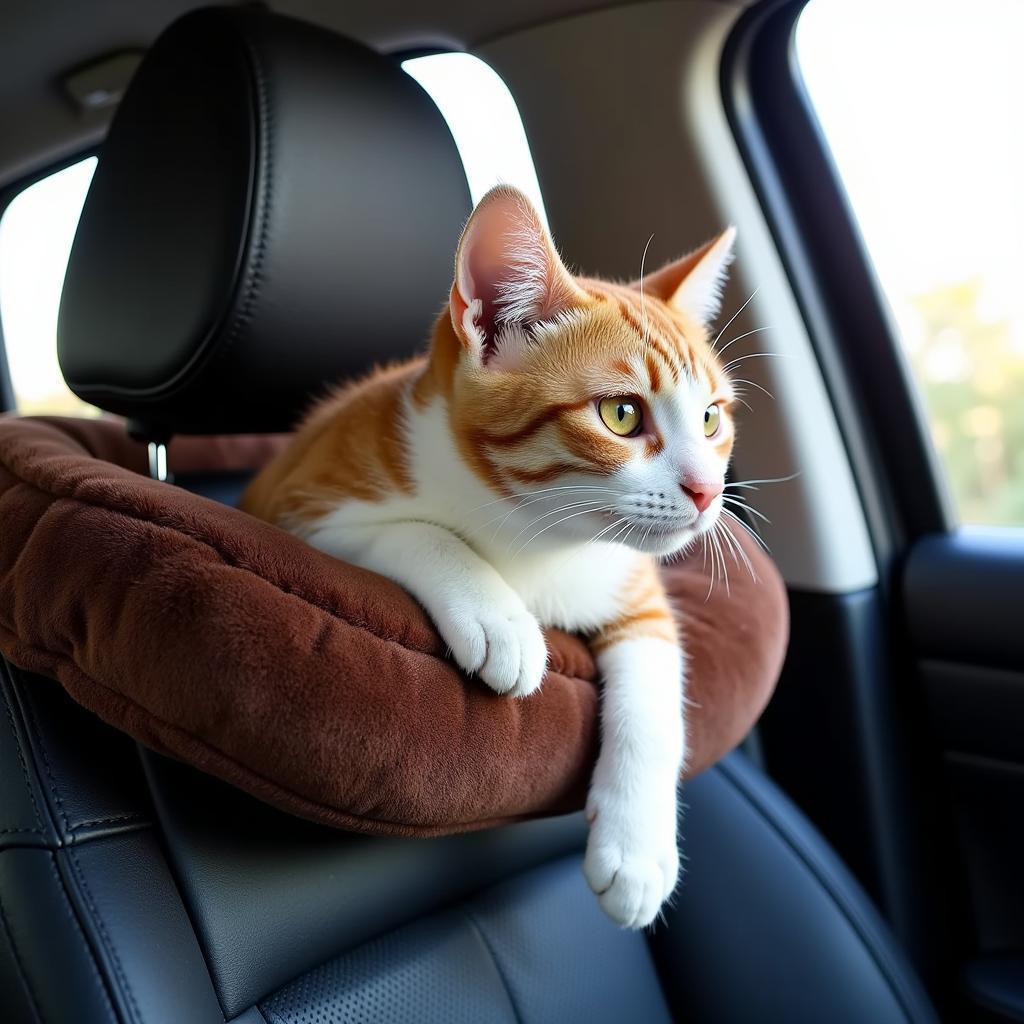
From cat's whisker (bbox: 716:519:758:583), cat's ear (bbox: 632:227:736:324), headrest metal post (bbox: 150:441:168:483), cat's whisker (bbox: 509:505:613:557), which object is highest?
cat's ear (bbox: 632:227:736:324)

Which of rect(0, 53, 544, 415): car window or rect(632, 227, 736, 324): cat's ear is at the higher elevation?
rect(0, 53, 544, 415): car window

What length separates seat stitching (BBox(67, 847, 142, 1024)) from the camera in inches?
26.5

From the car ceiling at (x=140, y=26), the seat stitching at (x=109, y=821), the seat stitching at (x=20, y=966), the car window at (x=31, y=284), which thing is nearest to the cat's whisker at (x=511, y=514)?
the seat stitching at (x=109, y=821)

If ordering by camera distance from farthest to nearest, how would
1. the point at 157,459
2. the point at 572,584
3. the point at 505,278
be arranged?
1. the point at 157,459
2. the point at 572,584
3. the point at 505,278

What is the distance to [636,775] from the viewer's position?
33.9 inches

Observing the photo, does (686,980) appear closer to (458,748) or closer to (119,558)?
(458,748)

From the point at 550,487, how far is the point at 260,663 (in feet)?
1.07

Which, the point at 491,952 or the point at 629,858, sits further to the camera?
the point at 491,952

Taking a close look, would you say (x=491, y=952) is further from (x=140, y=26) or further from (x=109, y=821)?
(x=140, y=26)

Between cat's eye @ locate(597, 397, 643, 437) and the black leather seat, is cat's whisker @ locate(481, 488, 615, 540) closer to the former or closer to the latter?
cat's eye @ locate(597, 397, 643, 437)

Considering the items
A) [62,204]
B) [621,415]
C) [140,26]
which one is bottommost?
[621,415]

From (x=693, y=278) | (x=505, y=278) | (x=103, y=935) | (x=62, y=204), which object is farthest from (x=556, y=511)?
(x=62, y=204)

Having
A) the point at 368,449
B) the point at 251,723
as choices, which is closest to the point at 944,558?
the point at 368,449

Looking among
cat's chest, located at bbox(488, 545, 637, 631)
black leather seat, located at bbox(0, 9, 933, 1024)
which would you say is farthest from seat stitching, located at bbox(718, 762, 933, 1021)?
cat's chest, located at bbox(488, 545, 637, 631)
